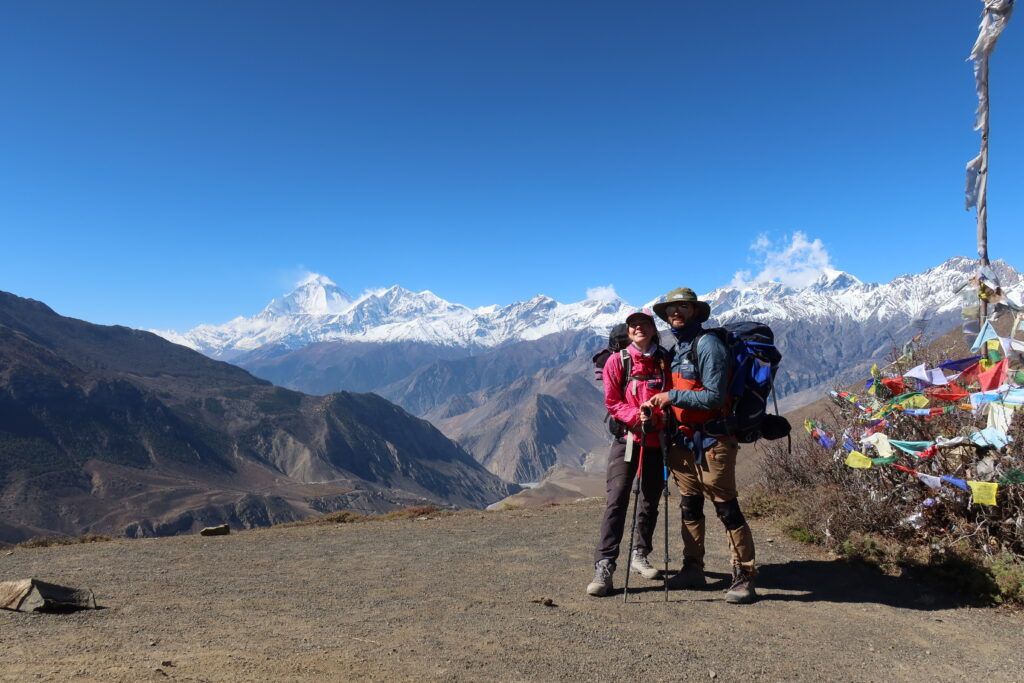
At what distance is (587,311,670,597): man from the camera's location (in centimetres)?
664

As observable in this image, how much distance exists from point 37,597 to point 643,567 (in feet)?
20.3

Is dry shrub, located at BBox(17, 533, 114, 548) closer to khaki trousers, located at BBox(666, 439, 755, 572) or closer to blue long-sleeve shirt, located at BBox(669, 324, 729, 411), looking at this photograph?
khaki trousers, located at BBox(666, 439, 755, 572)

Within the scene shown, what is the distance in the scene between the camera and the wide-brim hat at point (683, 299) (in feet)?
21.0

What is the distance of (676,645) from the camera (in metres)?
5.20

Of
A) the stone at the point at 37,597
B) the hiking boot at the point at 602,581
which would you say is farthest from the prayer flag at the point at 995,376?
the stone at the point at 37,597

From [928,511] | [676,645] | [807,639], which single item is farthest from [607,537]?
[928,511]

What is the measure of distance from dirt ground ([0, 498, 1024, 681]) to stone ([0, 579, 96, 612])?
0.13 meters

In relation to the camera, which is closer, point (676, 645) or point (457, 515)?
point (676, 645)

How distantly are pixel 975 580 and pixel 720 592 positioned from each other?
2613mm

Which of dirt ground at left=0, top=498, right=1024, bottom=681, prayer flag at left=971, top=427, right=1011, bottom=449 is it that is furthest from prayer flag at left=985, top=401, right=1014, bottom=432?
dirt ground at left=0, top=498, right=1024, bottom=681

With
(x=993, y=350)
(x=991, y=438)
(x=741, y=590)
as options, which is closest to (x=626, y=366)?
(x=741, y=590)

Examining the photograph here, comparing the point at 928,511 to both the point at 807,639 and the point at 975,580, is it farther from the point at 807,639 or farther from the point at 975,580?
the point at 807,639

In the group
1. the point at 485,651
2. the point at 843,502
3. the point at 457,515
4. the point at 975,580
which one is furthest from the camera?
the point at 457,515

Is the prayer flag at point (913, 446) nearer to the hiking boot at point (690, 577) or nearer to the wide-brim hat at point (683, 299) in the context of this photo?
the hiking boot at point (690, 577)
